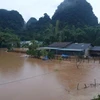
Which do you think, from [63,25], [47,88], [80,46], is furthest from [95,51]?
[63,25]

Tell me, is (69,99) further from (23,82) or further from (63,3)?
(63,3)

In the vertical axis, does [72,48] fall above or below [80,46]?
below

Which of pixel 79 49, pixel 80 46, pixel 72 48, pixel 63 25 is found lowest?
pixel 79 49

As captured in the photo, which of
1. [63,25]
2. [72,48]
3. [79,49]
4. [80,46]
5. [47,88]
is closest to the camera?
[47,88]

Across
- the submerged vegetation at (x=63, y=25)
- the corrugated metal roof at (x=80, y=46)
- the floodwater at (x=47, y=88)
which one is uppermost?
the submerged vegetation at (x=63, y=25)

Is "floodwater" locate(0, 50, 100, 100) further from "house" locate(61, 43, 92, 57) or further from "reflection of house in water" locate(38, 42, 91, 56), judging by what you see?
"reflection of house in water" locate(38, 42, 91, 56)

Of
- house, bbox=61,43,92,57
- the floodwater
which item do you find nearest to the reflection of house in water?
house, bbox=61,43,92,57

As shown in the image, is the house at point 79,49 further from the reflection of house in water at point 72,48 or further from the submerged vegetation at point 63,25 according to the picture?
the submerged vegetation at point 63,25

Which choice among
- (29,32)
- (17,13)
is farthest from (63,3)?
(17,13)

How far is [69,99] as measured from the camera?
33.0 feet

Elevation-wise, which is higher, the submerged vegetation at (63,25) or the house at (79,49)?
the submerged vegetation at (63,25)

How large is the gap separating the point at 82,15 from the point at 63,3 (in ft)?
28.3

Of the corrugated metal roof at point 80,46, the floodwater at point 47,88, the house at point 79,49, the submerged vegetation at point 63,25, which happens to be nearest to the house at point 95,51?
the house at point 79,49

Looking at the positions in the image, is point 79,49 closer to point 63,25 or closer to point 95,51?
point 95,51
